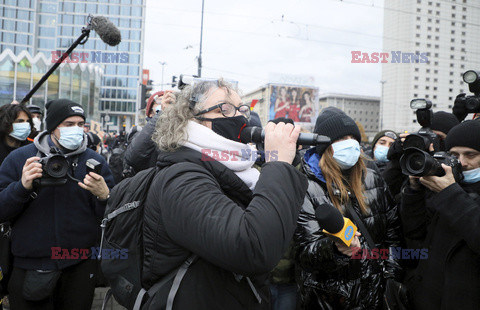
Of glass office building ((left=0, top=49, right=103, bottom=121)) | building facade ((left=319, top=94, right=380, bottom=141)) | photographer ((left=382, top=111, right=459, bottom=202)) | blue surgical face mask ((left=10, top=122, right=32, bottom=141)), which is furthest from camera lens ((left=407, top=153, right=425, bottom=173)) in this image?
building facade ((left=319, top=94, right=380, bottom=141))

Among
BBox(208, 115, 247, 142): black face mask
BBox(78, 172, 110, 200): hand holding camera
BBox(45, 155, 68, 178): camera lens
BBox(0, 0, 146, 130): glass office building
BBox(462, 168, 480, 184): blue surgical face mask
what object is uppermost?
BBox(0, 0, 146, 130): glass office building

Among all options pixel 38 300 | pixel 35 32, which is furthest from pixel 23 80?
pixel 38 300

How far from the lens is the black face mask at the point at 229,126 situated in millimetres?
1642

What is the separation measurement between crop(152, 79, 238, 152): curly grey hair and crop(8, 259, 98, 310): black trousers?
1664mm

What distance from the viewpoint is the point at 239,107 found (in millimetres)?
1725

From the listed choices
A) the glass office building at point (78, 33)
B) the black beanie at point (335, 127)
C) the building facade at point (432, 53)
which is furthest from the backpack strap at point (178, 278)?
the building facade at point (432, 53)

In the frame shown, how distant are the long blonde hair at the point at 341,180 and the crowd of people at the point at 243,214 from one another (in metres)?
0.01

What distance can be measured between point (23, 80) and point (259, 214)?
37.1 m

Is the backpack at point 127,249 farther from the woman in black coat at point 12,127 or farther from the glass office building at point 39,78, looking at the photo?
the glass office building at point 39,78

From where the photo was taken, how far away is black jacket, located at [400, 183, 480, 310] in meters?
2.07

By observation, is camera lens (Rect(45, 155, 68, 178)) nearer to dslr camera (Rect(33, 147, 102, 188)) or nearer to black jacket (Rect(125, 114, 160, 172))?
dslr camera (Rect(33, 147, 102, 188))

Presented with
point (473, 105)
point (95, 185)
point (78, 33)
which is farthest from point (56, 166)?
point (78, 33)

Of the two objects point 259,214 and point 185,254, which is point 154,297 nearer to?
point 185,254

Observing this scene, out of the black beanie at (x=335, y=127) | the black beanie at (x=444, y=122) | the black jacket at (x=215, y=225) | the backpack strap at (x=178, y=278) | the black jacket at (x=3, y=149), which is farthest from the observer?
the black beanie at (x=444, y=122)
